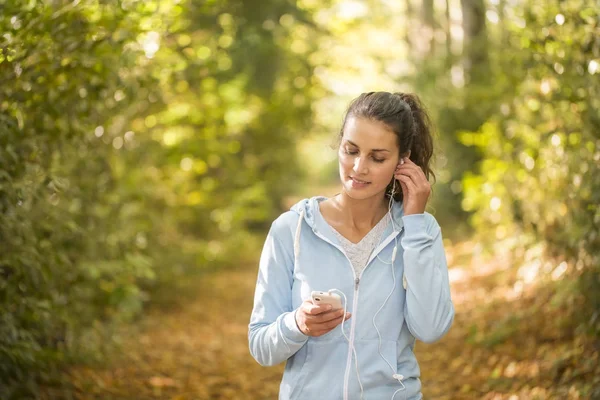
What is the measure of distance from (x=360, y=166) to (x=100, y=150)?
3.50 metres

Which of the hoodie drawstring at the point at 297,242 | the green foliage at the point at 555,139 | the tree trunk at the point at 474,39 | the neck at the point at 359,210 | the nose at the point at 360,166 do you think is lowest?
the tree trunk at the point at 474,39

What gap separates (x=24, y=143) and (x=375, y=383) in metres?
2.63

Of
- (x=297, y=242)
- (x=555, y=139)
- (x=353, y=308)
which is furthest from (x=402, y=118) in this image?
(x=555, y=139)

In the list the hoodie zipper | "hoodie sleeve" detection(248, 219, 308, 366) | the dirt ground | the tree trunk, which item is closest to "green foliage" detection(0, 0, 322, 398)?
the dirt ground

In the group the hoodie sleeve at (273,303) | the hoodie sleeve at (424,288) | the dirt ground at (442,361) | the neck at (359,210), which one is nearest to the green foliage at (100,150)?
the dirt ground at (442,361)

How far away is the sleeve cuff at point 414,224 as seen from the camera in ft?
8.54

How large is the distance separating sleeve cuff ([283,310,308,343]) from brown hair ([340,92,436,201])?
0.75 metres

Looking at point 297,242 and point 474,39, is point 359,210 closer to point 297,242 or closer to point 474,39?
point 297,242

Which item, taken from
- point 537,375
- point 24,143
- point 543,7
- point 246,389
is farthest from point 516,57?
point 24,143

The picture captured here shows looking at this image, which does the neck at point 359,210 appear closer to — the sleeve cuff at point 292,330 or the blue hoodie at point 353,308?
the blue hoodie at point 353,308

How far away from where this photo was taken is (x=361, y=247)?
107 inches

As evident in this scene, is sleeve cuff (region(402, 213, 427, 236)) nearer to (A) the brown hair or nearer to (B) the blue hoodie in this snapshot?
(B) the blue hoodie

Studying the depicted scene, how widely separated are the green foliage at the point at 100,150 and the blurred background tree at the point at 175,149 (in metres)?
0.02

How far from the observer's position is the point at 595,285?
4.55m
